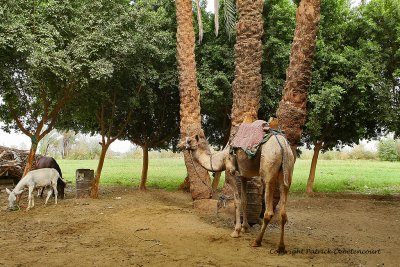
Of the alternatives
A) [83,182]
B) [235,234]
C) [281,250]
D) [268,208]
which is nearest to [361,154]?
[83,182]

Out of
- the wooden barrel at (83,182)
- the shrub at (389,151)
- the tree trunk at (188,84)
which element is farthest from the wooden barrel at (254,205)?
the shrub at (389,151)

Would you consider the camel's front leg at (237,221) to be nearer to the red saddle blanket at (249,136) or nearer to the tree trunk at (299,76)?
the red saddle blanket at (249,136)

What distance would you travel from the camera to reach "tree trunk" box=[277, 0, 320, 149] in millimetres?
9414

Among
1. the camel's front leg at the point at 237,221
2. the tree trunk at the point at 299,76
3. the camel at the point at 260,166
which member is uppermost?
the tree trunk at the point at 299,76

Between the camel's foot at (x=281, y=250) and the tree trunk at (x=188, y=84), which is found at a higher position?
the tree trunk at (x=188, y=84)

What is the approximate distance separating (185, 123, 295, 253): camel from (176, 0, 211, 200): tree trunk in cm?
374

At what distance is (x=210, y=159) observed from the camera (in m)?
8.80

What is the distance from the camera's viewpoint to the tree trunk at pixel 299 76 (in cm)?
941

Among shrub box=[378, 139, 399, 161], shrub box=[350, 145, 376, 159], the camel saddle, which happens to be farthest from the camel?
shrub box=[350, 145, 376, 159]

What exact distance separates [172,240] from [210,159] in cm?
213

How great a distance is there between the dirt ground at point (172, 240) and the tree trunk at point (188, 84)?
7.21 ft

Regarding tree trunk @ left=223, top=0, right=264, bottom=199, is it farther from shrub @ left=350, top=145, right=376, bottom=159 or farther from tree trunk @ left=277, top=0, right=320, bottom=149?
shrub @ left=350, top=145, right=376, bottom=159

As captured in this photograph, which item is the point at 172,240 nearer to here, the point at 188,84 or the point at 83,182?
the point at 188,84

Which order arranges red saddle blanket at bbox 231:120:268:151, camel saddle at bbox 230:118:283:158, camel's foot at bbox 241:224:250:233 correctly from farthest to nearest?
1. camel's foot at bbox 241:224:250:233
2. red saddle blanket at bbox 231:120:268:151
3. camel saddle at bbox 230:118:283:158
